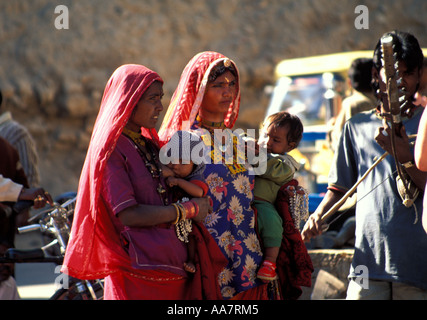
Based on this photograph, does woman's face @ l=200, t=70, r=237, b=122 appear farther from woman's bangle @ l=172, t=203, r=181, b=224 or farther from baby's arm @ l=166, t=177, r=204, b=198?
woman's bangle @ l=172, t=203, r=181, b=224

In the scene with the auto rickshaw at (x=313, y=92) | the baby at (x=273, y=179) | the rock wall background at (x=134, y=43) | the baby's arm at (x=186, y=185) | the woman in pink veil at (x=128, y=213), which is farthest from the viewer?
the rock wall background at (x=134, y=43)

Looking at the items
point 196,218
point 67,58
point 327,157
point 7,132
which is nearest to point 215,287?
point 196,218

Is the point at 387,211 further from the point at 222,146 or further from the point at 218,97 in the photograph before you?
the point at 218,97

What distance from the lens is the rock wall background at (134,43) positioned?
14953 millimetres

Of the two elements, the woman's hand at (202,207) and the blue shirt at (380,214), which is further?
the blue shirt at (380,214)

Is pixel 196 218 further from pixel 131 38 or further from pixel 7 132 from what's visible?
pixel 131 38

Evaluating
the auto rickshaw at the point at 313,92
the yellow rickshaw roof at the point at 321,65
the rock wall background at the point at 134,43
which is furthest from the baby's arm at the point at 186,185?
the rock wall background at the point at 134,43

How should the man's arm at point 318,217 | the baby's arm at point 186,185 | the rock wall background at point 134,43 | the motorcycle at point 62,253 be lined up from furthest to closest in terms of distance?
the rock wall background at point 134,43, the motorcycle at point 62,253, the man's arm at point 318,217, the baby's arm at point 186,185

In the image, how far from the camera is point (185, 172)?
3045mm

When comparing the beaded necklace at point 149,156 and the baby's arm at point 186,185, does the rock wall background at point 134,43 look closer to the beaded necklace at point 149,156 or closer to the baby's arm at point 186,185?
the beaded necklace at point 149,156

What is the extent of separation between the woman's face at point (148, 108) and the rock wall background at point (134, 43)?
11.6m

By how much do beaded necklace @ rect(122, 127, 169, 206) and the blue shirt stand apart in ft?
3.88

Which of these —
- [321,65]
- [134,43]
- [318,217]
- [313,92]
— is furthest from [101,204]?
[134,43]

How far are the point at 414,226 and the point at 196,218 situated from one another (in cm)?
118
